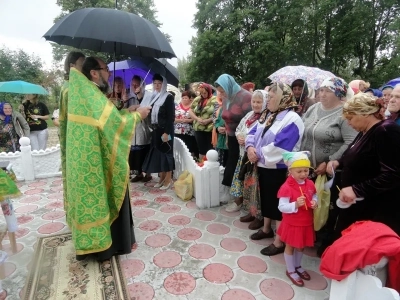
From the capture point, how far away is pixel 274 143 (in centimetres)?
247

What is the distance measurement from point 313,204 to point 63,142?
7.60ft

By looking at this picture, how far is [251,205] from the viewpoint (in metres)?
3.05

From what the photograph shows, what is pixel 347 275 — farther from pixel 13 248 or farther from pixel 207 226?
pixel 13 248

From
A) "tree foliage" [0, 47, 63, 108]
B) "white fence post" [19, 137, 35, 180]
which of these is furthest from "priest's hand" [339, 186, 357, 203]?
"tree foliage" [0, 47, 63, 108]

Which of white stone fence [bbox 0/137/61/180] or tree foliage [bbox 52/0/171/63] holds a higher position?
tree foliage [bbox 52/0/171/63]

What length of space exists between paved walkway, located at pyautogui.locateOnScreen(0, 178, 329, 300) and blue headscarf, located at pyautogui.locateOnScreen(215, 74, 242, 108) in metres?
1.53

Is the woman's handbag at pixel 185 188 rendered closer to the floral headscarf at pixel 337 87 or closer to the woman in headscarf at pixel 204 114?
the woman in headscarf at pixel 204 114

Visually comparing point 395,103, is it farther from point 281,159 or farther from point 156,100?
point 156,100

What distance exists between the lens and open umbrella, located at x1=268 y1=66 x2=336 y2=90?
3.83 metres

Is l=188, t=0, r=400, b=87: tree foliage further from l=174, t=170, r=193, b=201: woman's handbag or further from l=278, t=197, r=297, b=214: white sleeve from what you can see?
l=278, t=197, r=297, b=214: white sleeve

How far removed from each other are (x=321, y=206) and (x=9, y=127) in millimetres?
5676

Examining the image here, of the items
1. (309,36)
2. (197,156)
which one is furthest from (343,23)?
(197,156)

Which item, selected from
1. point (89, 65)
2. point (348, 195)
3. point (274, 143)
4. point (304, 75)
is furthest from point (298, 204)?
point (304, 75)

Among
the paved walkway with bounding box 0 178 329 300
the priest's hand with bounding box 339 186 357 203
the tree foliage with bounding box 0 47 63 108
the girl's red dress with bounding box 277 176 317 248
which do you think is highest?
the tree foliage with bounding box 0 47 63 108
